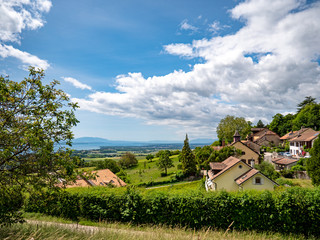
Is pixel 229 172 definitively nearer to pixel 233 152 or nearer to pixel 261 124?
pixel 233 152

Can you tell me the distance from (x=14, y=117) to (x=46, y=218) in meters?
8.15

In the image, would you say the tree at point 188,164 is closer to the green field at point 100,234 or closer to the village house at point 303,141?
the village house at point 303,141

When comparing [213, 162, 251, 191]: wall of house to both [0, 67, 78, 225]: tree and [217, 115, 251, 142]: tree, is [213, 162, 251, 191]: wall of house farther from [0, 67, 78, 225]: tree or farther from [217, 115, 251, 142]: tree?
[217, 115, 251, 142]: tree

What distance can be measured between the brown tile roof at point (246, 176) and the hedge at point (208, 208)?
15.4 meters

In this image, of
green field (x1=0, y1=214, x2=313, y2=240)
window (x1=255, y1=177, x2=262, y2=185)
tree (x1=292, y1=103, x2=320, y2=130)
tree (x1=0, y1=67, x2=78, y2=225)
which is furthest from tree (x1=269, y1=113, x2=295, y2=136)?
tree (x1=0, y1=67, x2=78, y2=225)

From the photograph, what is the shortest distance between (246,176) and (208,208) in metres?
18.1

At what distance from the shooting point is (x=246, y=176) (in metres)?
26.0

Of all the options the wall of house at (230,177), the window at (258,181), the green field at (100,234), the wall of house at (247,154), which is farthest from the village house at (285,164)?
the green field at (100,234)

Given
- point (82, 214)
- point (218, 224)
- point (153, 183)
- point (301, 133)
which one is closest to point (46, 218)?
point (82, 214)

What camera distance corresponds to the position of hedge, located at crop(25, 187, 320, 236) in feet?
32.4

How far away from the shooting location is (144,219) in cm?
1105

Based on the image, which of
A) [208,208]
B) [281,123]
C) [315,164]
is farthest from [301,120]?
[208,208]

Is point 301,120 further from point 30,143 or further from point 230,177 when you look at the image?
point 30,143

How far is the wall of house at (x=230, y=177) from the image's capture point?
1072 inches
